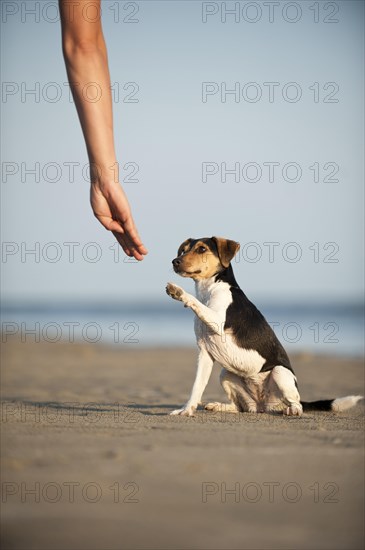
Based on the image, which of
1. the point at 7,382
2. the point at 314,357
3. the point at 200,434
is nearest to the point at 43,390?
the point at 7,382

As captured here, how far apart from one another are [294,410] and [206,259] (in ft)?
4.70

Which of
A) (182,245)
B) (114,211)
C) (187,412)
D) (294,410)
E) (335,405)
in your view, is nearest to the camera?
(114,211)

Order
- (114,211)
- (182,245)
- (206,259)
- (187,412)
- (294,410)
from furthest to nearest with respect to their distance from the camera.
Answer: (182,245) < (206,259) < (294,410) < (187,412) < (114,211)

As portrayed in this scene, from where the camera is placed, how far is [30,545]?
2236 millimetres

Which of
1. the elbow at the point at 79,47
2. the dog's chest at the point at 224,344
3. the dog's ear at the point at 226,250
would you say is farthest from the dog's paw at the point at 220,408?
the elbow at the point at 79,47

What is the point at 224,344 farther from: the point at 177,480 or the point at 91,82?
the point at 91,82

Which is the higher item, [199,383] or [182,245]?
[182,245]

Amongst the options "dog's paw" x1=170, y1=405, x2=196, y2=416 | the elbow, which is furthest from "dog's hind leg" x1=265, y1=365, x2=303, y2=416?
the elbow

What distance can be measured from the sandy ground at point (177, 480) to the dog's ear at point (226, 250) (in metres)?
1.28

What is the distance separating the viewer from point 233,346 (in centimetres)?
581

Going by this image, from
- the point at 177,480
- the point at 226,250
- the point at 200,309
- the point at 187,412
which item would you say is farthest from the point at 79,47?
the point at 226,250

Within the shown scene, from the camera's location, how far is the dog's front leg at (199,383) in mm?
5562

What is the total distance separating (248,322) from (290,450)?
88.7 inches

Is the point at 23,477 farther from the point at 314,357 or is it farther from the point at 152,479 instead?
the point at 314,357
